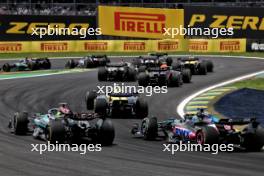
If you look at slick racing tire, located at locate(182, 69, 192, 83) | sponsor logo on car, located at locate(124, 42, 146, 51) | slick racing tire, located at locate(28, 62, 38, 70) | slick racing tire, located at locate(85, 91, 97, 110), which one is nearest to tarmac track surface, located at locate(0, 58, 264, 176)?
slick racing tire, located at locate(85, 91, 97, 110)

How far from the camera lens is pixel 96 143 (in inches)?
685

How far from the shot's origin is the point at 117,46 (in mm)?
57531

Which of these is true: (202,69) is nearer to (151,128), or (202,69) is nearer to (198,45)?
(198,45)

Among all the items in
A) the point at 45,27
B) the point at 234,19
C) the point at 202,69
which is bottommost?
the point at 202,69

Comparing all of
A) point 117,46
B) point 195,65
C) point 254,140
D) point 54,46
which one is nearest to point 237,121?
point 254,140

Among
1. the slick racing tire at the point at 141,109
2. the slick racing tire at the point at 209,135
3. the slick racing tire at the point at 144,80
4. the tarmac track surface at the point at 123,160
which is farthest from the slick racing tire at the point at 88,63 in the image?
the slick racing tire at the point at 209,135

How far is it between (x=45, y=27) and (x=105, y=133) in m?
42.9

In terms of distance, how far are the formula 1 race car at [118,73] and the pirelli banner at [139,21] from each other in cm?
2161

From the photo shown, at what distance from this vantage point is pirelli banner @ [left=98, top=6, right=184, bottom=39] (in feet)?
188

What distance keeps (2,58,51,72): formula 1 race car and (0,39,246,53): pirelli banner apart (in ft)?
41.9

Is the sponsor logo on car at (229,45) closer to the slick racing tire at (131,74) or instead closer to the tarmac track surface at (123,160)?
the slick racing tire at (131,74)

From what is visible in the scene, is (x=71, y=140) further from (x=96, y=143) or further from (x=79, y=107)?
(x=79, y=107)

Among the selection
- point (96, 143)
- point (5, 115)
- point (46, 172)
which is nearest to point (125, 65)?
point (5, 115)

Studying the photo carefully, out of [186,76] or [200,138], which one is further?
[186,76]
